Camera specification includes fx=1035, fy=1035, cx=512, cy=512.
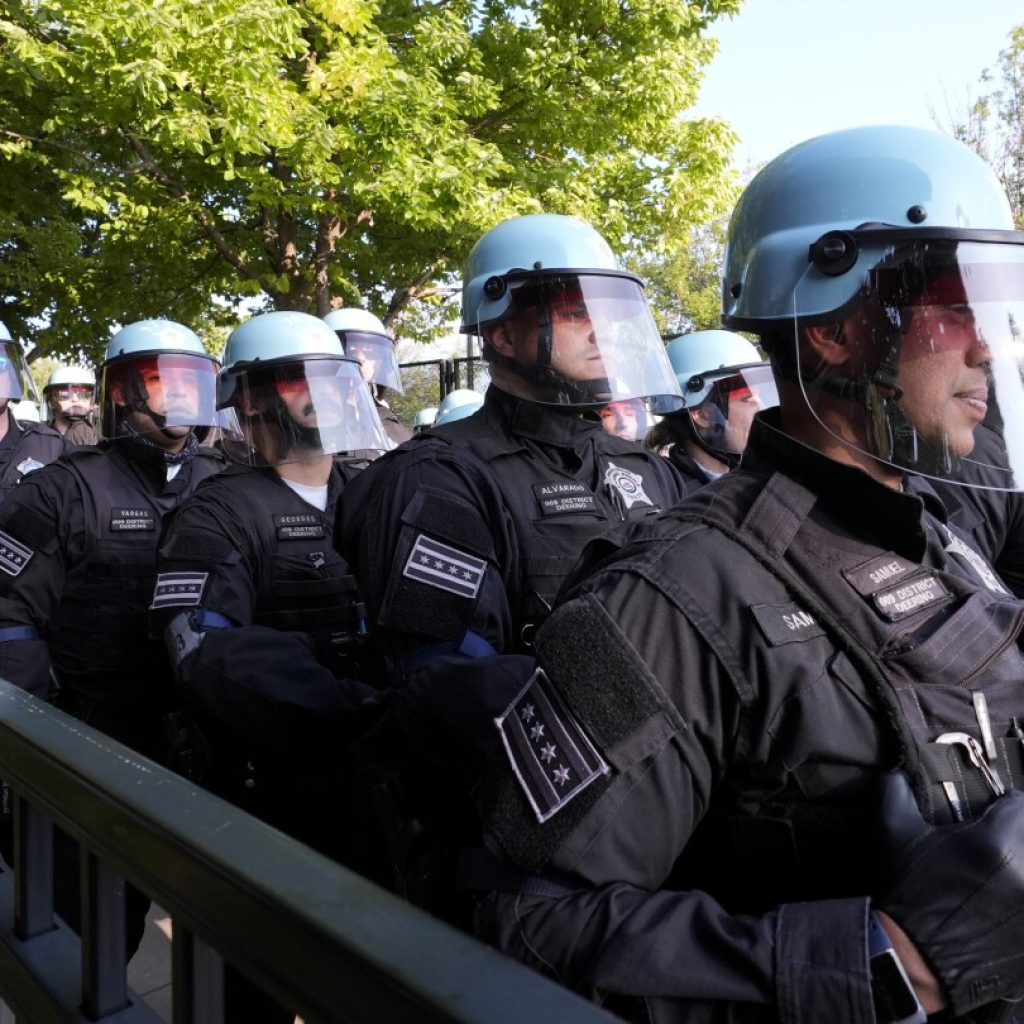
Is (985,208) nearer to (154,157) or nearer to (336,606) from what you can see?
(336,606)

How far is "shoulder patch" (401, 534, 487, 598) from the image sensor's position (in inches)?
86.5

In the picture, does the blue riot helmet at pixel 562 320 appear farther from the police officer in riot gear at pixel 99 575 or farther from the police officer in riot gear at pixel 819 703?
the police officer in riot gear at pixel 99 575

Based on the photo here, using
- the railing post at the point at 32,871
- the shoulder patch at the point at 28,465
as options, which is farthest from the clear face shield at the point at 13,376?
the railing post at the point at 32,871

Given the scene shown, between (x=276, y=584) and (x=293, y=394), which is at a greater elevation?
(x=293, y=394)

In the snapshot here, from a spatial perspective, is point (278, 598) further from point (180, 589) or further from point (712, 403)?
point (712, 403)

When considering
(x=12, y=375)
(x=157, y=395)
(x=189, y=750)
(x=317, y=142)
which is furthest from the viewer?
(x=317, y=142)

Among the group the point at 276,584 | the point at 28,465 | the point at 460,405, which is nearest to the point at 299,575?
the point at 276,584

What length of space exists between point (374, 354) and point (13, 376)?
2567 millimetres

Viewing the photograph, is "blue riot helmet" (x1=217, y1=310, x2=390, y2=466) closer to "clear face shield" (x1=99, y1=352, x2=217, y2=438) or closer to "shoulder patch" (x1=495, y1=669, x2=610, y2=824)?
"clear face shield" (x1=99, y1=352, x2=217, y2=438)

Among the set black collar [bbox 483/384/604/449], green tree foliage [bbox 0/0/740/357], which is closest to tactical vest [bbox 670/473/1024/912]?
black collar [bbox 483/384/604/449]

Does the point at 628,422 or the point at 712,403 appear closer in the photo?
the point at 712,403

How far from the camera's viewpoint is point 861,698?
1259 mm

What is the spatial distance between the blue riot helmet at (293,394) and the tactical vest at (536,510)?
1066mm

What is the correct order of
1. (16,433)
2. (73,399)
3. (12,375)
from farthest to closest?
(73,399) < (16,433) < (12,375)
